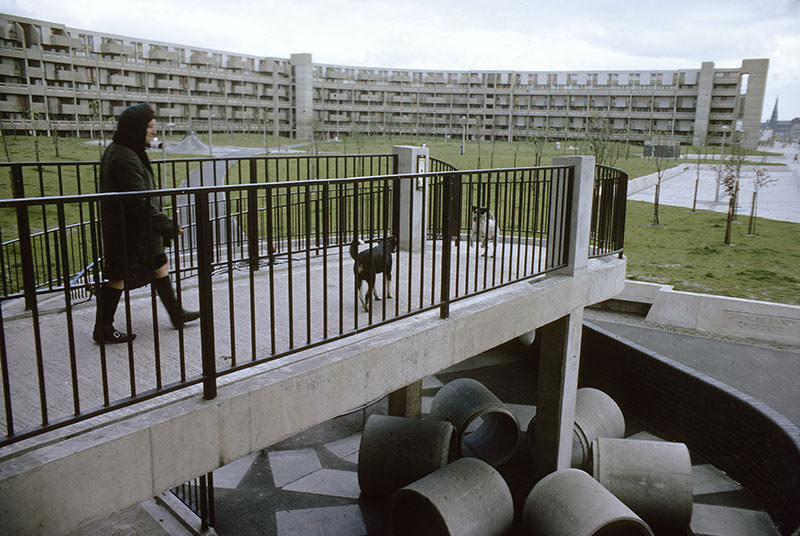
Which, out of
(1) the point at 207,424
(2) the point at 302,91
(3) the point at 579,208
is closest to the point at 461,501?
(3) the point at 579,208

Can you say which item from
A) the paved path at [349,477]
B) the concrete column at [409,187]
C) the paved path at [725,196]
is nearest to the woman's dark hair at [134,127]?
the paved path at [349,477]

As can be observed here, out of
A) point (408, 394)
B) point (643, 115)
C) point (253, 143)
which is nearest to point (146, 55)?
point (253, 143)

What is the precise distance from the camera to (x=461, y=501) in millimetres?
6680

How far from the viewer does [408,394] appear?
9109 millimetres

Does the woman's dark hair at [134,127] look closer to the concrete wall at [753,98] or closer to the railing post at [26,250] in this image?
the railing post at [26,250]

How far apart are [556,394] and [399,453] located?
85.7 inches

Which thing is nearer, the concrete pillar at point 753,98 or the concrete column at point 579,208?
the concrete column at point 579,208

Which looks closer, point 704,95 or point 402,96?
point 704,95

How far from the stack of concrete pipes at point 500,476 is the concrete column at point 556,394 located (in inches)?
23.2

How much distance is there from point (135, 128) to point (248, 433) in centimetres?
239

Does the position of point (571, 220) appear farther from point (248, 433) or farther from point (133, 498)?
point (133, 498)

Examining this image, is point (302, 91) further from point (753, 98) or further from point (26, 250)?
point (26, 250)

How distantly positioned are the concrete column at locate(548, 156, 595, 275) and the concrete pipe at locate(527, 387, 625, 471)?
106 inches

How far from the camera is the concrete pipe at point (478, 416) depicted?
9055mm
